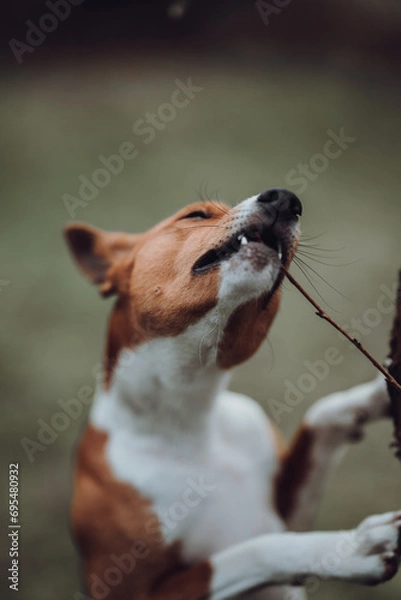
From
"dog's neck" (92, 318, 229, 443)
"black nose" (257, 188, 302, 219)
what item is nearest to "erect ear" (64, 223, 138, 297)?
"dog's neck" (92, 318, 229, 443)

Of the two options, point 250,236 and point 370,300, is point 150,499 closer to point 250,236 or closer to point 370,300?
point 250,236

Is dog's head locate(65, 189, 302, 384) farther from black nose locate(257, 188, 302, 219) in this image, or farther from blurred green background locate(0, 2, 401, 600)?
blurred green background locate(0, 2, 401, 600)

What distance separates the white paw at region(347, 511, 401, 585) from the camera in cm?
104

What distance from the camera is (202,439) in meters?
1.29

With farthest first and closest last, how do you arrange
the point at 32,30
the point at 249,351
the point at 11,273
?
the point at 11,273 → the point at 32,30 → the point at 249,351

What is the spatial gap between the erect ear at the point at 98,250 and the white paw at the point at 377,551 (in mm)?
603

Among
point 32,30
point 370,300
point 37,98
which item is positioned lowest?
point 370,300

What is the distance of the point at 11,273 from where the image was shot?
2029mm

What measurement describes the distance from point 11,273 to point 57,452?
0.55 metres

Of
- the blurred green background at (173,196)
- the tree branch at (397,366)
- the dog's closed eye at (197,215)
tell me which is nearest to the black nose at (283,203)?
the dog's closed eye at (197,215)

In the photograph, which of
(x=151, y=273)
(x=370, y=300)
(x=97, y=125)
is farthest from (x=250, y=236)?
(x=97, y=125)

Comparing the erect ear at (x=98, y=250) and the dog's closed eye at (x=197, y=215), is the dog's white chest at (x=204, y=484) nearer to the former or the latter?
the erect ear at (x=98, y=250)

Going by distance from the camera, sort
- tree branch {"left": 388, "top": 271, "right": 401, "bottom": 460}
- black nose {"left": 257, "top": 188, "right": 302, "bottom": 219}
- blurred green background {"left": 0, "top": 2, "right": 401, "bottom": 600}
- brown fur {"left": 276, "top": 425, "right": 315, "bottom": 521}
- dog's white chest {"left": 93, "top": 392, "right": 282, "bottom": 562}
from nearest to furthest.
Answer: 1. black nose {"left": 257, "top": 188, "right": 302, "bottom": 219}
2. tree branch {"left": 388, "top": 271, "right": 401, "bottom": 460}
3. dog's white chest {"left": 93, "top": 392, "right": 282, "bottom": 562}
4. brown fur {"left": 276, "top": 425, "right": 315, "bottom": 521}
5. blurred green background {"left": 0, "top": 2, "right": 401, "bottom": 600}

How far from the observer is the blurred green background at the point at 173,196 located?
1786 millimetres
